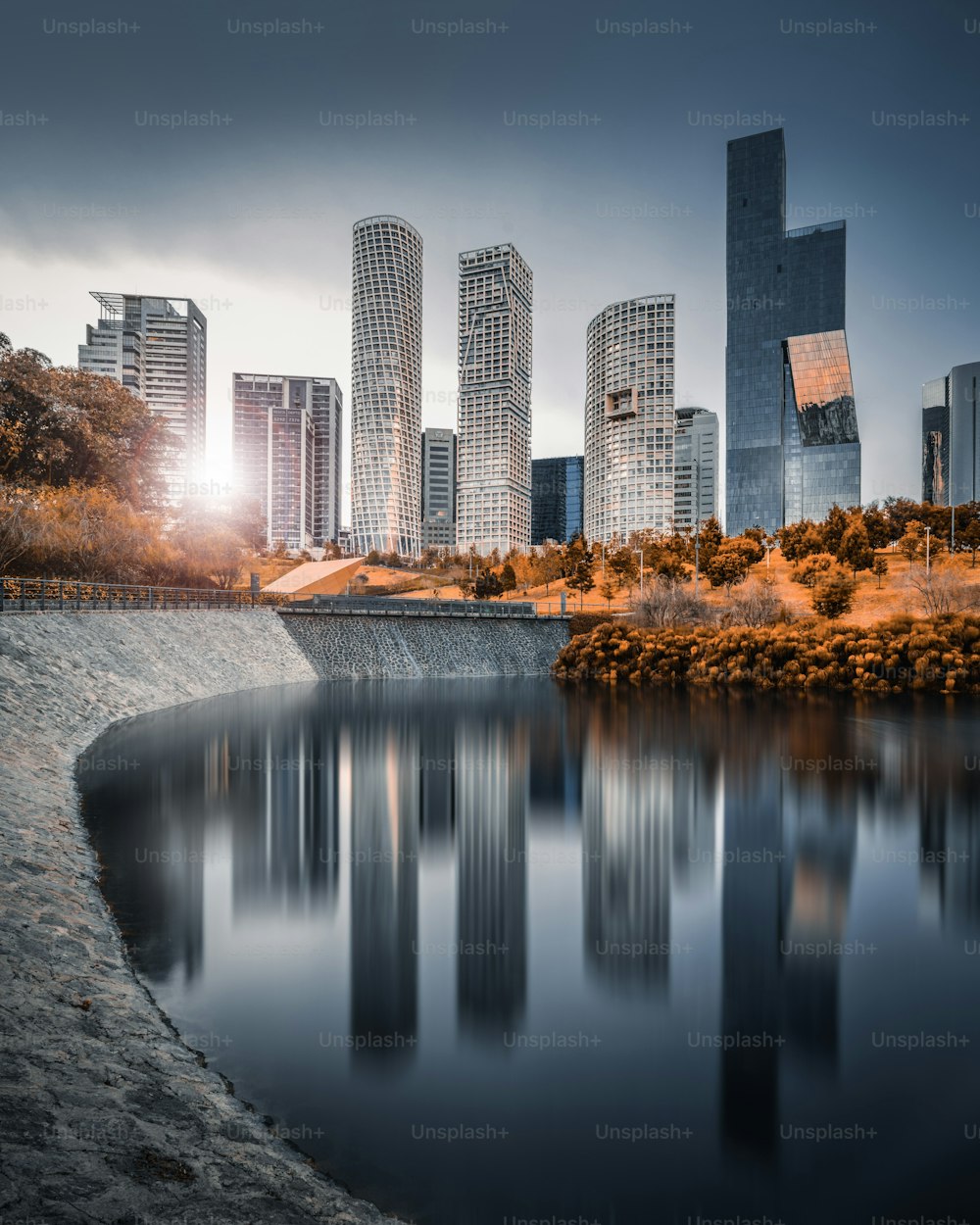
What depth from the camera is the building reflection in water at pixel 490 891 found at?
5.70m

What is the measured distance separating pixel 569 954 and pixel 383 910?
2.08 metres

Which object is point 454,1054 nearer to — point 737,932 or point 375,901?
point 375,901

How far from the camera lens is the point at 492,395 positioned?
547 feet

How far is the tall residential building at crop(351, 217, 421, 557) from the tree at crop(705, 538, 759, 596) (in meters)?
101

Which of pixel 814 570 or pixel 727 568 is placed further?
pixel 814 570

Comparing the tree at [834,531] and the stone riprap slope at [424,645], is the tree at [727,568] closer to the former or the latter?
the tree at [834,531]

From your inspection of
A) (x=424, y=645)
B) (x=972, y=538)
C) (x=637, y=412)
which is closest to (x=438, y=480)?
(x=637, y=412)

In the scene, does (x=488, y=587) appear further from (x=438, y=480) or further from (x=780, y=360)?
(x=438, y=480)

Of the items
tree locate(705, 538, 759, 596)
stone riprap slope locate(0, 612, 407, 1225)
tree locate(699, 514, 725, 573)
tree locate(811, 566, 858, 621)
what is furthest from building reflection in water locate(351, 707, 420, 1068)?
tree locate(699, 514, 725, 573)

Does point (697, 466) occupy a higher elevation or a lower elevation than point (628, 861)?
higher

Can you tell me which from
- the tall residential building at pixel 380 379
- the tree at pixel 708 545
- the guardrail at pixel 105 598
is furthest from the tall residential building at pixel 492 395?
the guardrail at pixel 105 598

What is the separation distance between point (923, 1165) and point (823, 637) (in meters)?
34.6

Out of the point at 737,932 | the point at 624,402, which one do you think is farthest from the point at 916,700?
the point at 624,402

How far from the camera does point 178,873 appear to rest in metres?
8.30
